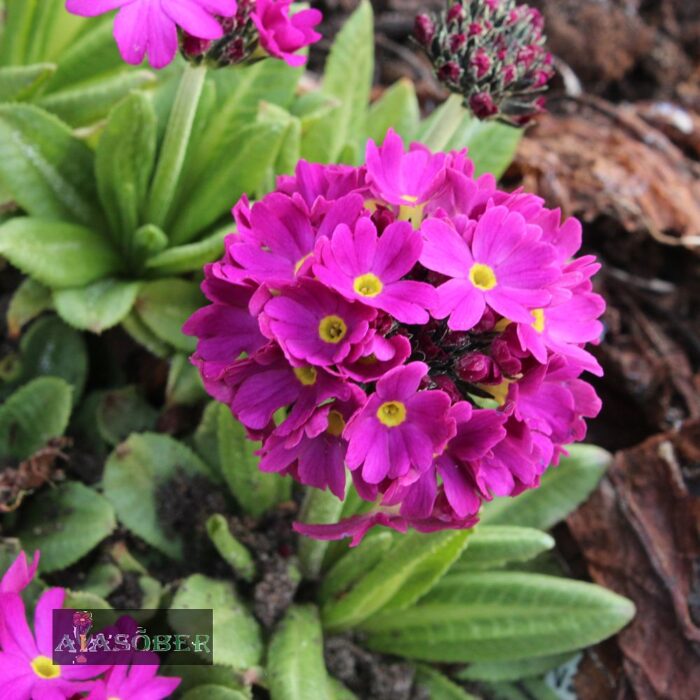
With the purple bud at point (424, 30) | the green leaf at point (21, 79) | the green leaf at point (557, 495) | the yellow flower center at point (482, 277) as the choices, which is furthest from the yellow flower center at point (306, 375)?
the green leaf at point (21, 79)

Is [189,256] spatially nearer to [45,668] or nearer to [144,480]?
[144,480]

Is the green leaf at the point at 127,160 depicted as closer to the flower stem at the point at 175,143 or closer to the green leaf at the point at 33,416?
the flower stem at the point at 175,143

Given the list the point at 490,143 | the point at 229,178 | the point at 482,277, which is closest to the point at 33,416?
the point at 229,178

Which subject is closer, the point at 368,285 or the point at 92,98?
the point at 368,285

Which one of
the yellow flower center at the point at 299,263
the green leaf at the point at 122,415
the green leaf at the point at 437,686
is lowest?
the green leaf at the point at 437,686

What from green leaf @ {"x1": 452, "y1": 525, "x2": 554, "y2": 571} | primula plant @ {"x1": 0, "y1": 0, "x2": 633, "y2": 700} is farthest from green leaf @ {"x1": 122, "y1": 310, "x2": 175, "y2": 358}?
green leaf @ {"x1": 452, "y1": 525, "x2": 554, "y2": 571}

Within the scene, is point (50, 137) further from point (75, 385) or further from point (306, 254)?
point (306, 254)
